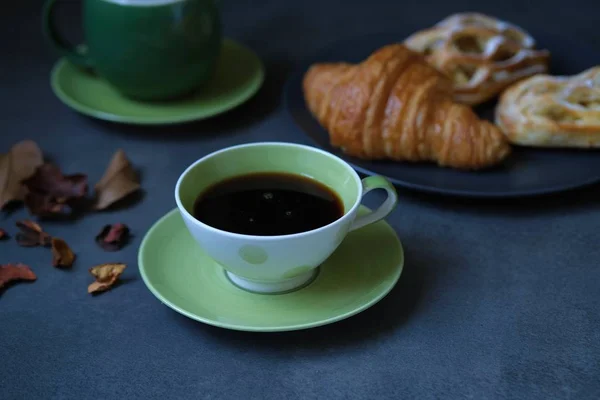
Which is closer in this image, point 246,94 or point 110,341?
point 110,341

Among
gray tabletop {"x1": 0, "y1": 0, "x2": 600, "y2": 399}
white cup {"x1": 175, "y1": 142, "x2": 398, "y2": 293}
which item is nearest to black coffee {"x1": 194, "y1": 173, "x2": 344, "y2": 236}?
white cup {"x1": 175, "y1": 142, "x2": 398, "y2": 293}

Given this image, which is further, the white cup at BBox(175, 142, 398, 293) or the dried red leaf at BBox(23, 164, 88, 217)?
the dried red leaf at BBox(23, 164, 88, 217)

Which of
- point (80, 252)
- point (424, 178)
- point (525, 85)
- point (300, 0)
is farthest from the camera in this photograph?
point (300, 0)

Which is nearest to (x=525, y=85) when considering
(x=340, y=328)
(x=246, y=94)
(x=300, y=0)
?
(x=246, y=94)

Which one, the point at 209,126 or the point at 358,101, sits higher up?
the point at 358,101

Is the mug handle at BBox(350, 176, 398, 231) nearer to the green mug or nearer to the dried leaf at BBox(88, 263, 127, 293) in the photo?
the dried leaf at BBox(88, 263, 127, 293)

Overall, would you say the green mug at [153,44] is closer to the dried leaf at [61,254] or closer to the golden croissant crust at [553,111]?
the dried leaf at [61,254]

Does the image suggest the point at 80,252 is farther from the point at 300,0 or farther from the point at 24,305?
the point at 300,0
